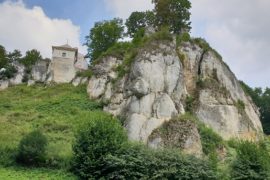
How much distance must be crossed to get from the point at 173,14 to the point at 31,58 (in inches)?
1017

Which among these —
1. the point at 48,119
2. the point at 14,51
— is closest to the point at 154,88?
the point at 48,119

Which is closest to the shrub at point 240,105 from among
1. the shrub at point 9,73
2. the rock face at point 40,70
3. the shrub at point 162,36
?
the shrub at point 162,36

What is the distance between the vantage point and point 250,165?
108ft

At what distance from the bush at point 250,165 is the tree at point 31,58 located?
151ft

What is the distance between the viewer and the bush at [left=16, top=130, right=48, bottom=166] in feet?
112

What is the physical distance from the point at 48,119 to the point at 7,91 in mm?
18942

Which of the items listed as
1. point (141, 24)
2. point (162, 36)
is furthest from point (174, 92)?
point (141, 24)

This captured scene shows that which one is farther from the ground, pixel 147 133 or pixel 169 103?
pixel 169 103

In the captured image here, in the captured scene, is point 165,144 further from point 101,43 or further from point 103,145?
point 101,43

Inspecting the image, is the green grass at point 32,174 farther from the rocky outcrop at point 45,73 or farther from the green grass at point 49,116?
the rocky outcrop at point 45,73

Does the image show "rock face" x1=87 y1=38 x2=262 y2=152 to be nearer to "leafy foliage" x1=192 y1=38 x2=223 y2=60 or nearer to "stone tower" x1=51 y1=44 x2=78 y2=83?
"leafy foliage" x1=192 y1=38 x2=223 y2=60

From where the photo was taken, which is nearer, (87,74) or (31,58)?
(87,74)

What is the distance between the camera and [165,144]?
126ft

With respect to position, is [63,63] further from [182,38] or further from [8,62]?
[182,38]
